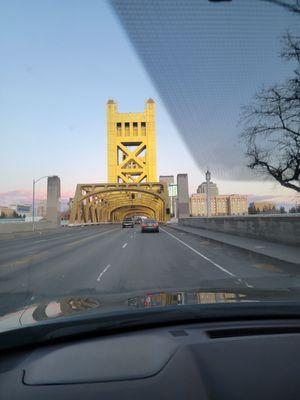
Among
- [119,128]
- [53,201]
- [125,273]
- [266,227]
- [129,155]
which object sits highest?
[119,128]

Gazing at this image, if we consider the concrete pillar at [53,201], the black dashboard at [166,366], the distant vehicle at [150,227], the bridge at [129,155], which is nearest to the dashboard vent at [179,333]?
the black dashboard at [166,366]

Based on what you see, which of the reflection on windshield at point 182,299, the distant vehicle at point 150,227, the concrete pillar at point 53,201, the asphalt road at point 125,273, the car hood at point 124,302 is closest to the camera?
the car hood at point 124,302

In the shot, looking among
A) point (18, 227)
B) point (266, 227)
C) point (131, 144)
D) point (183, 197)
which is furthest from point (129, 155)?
point (266, 227)

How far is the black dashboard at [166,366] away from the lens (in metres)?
2.53

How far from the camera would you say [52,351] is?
10.1 feet

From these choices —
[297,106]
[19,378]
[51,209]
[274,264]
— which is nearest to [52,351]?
[19,378]

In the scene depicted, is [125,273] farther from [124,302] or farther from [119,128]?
[119,128]

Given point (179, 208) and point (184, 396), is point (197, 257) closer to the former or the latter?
point (184, 396)

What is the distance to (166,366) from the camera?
2.73m

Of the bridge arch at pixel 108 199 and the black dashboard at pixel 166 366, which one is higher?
the bridge arch at pixel 108 199

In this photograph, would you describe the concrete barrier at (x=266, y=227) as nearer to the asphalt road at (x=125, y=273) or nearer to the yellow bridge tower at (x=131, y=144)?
the asphalt road at (x=125, y=273)

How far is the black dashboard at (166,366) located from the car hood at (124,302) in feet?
1.37

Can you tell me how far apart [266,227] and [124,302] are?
19581 mm

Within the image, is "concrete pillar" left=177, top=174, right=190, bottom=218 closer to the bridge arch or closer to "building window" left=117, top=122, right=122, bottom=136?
the bridge arch
